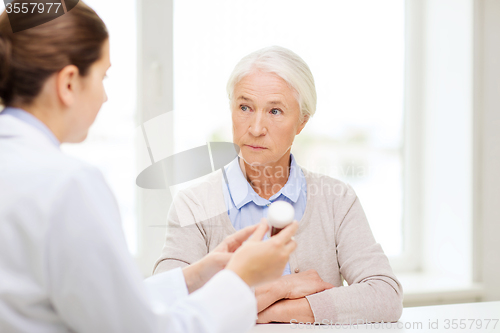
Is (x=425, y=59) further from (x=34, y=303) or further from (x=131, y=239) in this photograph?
(x=34, y=303)

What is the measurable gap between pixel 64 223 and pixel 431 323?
1018 mm

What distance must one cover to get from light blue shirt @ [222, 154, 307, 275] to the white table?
28cm

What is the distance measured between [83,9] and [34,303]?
18.2 inches

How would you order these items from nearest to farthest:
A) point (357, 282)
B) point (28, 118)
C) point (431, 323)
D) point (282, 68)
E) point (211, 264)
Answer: point (28, 118), point (211, 264), point (431, 323), point (357, 282), point (282, 68)

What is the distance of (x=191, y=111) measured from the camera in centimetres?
202

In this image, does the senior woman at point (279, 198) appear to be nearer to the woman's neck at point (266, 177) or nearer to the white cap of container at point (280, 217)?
the woman's neck at point (266, 177)

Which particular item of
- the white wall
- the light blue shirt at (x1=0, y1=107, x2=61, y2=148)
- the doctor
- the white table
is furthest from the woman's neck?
the white wall

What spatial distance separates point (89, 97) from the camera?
0.69 m

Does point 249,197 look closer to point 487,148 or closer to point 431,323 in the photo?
point 431,323

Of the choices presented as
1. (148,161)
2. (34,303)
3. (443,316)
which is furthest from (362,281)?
(148,161)

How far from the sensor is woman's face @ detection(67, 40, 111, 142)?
0.68 m

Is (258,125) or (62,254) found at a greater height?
(258,125)

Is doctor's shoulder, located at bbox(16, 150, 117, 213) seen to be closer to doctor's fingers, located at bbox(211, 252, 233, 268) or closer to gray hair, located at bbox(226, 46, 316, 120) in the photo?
doctor's fingers, located at bbox(211, 252, 233, 268)

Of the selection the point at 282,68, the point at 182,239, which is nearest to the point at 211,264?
the point at 182,239
